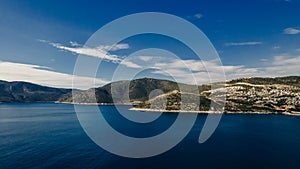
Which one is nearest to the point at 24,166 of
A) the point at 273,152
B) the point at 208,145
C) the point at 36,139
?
the point at 36,139

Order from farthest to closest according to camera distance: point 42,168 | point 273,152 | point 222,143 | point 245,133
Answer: point 245,133
point 222,143
point 273,152
point 42,168

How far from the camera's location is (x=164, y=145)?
89.4 meters

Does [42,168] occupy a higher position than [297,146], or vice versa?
[42,168]

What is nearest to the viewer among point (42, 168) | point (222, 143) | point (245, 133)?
point (42, 168)

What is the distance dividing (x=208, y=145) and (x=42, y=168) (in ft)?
206

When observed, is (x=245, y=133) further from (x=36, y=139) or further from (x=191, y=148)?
(x=36, y=139)

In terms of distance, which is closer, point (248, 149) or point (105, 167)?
point (105, 167)

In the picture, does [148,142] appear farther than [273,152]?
Yes

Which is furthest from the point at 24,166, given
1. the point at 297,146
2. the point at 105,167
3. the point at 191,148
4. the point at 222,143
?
the point at 297,146

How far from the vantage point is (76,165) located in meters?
61.9

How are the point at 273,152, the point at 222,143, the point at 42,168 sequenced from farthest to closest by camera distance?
the point at 222,143 < the point at 273,152 < the point at 42,168

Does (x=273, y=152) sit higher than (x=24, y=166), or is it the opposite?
(x=24, y=166)

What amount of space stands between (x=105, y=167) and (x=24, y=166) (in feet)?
72.9

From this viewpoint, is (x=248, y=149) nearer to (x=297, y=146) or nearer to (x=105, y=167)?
(x=297, y=146)
